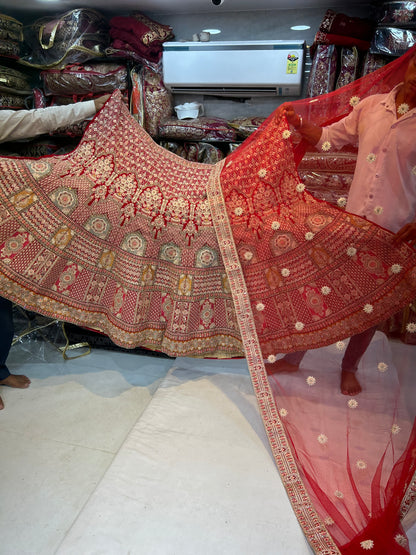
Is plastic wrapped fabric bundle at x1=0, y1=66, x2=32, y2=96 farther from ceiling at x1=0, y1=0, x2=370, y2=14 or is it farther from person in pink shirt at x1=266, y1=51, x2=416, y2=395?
person in pink shirt at x1=266, y1=51, x2=416, y2=395

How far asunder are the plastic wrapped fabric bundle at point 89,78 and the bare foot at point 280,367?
2.25 metres

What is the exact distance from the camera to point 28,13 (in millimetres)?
3205

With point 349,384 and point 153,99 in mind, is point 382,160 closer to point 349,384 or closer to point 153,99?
point 349,384

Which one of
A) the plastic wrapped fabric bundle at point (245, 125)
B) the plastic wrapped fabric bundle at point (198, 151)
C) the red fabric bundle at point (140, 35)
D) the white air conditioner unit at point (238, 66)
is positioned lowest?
the plastic wrapped fabric bundle at point (198, 151)

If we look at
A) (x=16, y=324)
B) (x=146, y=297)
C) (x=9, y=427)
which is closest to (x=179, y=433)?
(x=146, y=297)

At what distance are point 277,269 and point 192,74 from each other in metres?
1.86

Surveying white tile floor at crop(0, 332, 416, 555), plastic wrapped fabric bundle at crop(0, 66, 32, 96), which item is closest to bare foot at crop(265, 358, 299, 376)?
white tile floor at crop(0, 332, 416, 555)

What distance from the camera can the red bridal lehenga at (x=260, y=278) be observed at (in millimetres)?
1314

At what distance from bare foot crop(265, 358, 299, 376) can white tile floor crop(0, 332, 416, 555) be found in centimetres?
31

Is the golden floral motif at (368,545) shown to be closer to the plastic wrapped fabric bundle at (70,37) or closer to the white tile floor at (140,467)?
the white tile floor at (140,467)

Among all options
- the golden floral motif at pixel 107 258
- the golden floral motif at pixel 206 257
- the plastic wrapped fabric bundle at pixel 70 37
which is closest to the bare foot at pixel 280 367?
the golden floral motif at pixel 206 257

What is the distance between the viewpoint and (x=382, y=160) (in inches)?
50.7

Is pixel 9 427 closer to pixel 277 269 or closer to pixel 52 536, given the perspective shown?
pixel 52 536

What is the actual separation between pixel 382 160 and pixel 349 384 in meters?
0.73
